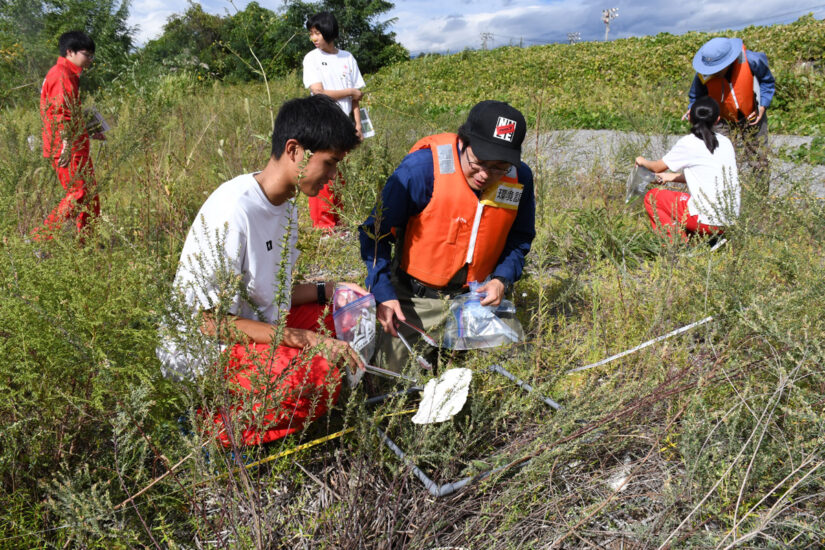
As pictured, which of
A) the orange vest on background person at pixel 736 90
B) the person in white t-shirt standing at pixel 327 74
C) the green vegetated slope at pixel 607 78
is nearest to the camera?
the person in white t-shirt standing at pixel 327 74

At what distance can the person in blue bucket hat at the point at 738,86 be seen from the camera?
4.29 metres

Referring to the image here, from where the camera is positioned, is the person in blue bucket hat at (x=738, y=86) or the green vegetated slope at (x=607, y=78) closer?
the person in blue bucket hat at (x=738, y=86)

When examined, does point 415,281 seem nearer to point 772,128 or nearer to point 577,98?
point 772,128

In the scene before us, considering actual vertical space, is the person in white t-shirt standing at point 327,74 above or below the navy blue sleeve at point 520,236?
above

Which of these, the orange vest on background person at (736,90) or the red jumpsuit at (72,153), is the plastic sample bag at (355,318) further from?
the orange vest on background person at (736,90)

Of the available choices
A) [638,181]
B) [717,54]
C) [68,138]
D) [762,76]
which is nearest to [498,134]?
[68,138]

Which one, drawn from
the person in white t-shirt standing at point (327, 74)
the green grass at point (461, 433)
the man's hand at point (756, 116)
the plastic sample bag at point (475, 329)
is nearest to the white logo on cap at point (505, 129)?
the plastic sample bag at point (475, 329)

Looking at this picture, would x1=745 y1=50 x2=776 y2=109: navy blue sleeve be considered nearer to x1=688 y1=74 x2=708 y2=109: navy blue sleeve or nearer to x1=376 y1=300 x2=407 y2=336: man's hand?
x1=688 y1=74 x2=708 y2=109: navy blue sleeve

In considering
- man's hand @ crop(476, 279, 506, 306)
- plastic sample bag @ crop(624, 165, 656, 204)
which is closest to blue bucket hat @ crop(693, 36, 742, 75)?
plastic sample bag @ crop(624, 165, 656, 204)

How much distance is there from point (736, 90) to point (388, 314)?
12.9 feet

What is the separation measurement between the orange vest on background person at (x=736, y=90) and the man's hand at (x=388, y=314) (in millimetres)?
3855

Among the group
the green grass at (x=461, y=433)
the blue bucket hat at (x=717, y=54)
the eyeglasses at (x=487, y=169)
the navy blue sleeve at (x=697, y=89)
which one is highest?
the blue bucket hat at (x=717, y=54)

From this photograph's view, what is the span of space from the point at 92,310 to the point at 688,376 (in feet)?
7.20

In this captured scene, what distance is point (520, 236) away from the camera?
8.92ft
